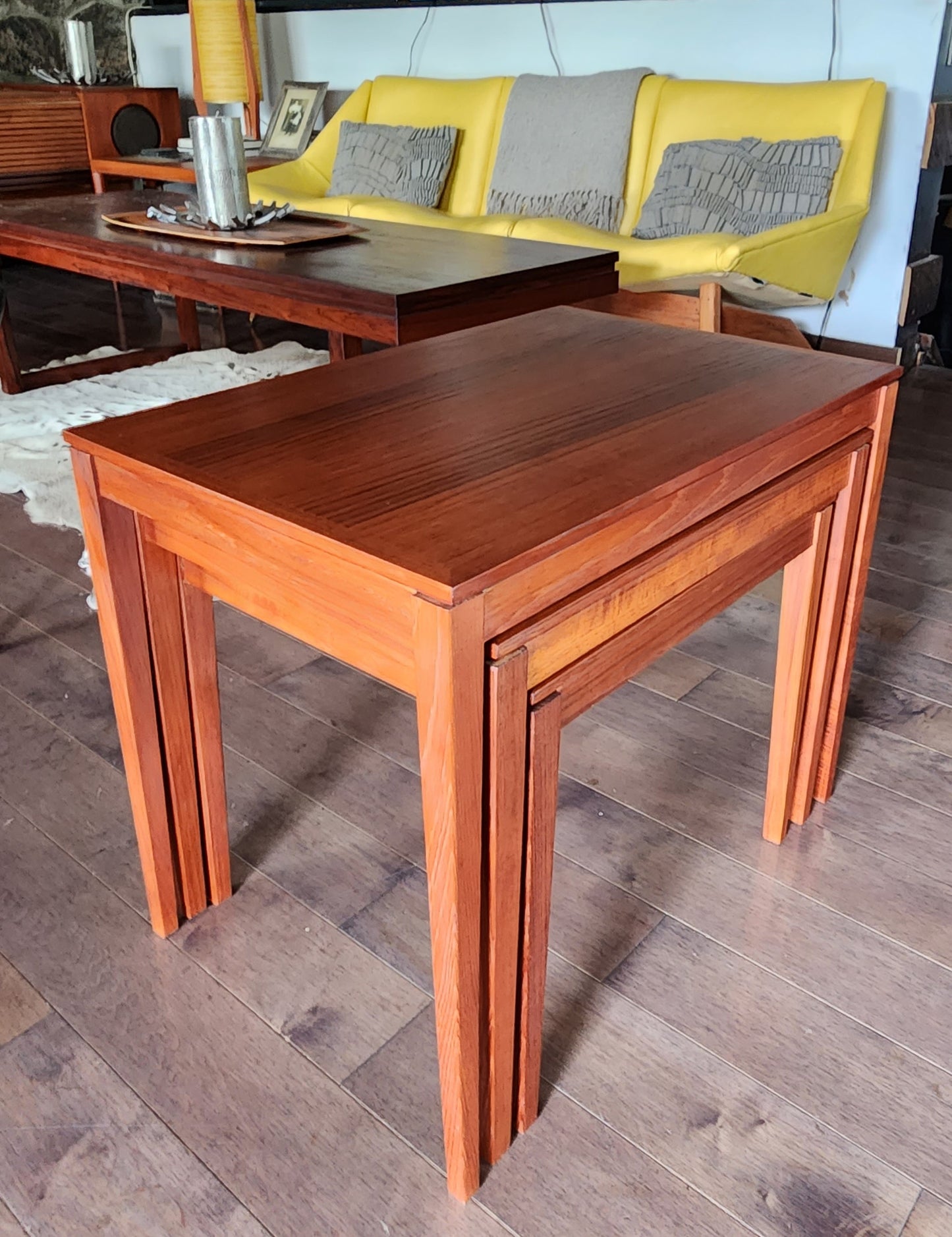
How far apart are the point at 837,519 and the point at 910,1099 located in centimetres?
57

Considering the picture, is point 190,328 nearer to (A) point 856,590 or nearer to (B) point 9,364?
(B) point 9,364

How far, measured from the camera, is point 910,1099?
0.96m

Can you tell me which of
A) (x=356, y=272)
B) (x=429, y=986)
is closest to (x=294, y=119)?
(x=356, y=272)

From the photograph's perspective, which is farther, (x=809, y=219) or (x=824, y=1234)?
(x=809, y=219)

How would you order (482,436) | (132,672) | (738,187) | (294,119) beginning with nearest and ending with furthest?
(482,436) → (132,672) → (738,187) → (294,119)

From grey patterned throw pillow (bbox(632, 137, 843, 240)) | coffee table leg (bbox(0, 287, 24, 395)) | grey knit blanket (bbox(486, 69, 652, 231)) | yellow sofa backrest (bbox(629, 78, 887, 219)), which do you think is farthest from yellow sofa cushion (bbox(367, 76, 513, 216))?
coffee table leg (bbox(0, 287, 24, 395))

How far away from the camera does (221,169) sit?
2.31m

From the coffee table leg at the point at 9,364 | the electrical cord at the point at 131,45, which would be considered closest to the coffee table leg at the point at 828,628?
the coffee table leg at the point at 9,364

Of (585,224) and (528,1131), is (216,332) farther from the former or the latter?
(528,1131)

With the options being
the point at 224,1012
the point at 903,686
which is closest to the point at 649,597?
the point at 224,1012

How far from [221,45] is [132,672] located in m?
3.73

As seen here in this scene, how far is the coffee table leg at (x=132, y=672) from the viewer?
0.92 metres

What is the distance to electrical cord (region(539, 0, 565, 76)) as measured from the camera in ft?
11.6

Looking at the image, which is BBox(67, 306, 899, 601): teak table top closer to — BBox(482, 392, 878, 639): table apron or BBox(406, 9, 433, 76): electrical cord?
→ BBox(482, 392, 878, 639): table apron
